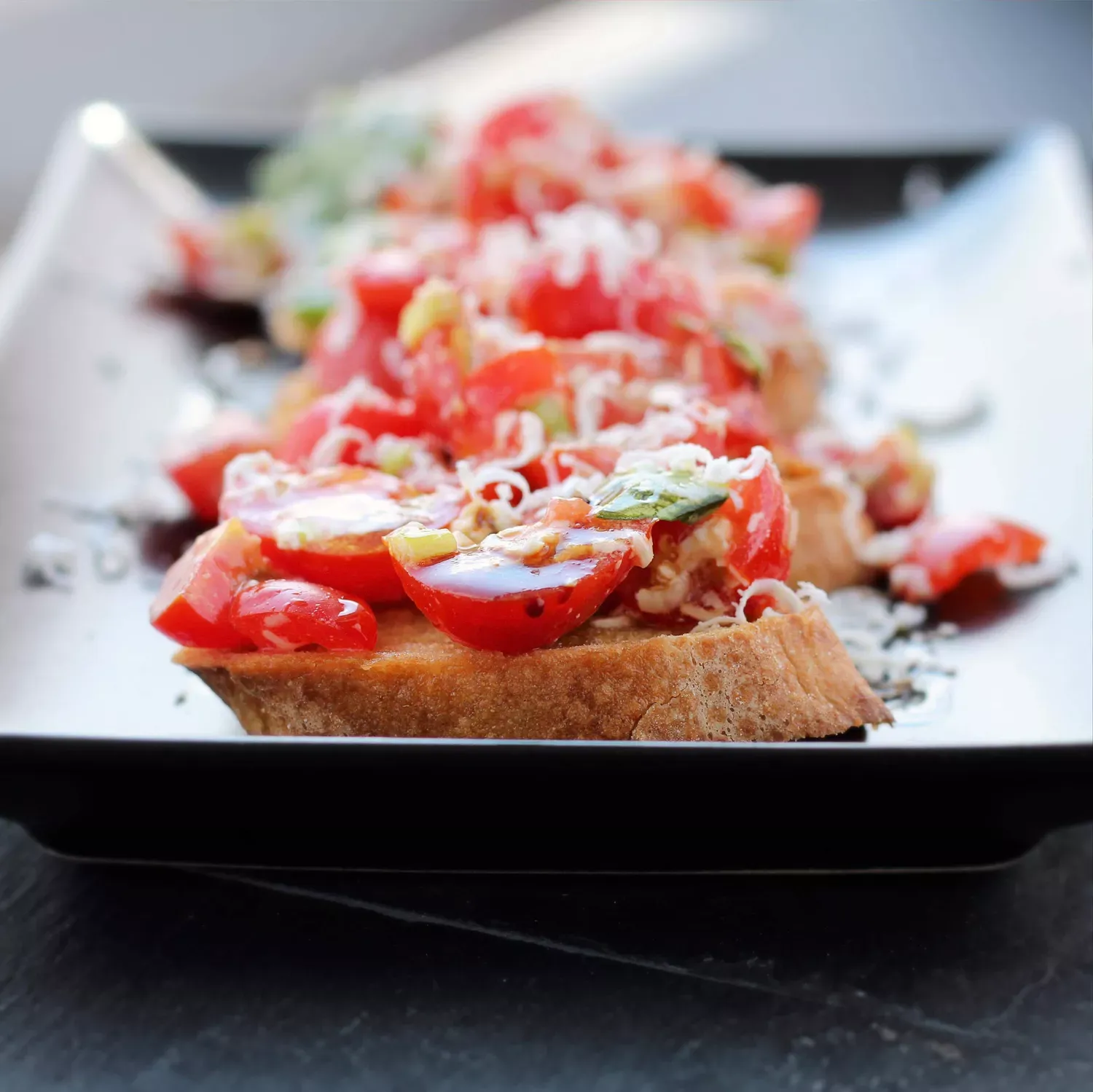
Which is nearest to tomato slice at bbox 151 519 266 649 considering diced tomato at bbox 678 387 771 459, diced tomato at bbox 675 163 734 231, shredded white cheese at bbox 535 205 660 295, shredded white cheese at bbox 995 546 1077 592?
diced tomato at bbox 678 387 771 459

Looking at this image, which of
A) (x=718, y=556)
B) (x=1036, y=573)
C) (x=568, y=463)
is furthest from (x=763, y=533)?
(x=1036, y=573)

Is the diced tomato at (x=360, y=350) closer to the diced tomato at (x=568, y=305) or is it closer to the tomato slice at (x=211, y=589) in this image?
the diced tomato at (x=568, y=305)

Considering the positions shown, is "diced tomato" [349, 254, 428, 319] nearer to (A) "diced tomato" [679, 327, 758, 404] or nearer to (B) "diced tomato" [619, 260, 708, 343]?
(B) "diced tomato" [619, 260, 708, 343]

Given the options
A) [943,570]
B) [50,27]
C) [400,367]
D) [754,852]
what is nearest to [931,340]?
[943,570]

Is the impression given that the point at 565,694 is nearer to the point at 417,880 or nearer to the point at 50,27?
the point at 417,880

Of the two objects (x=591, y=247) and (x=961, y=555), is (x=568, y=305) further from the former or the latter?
(x=961, y=555)
